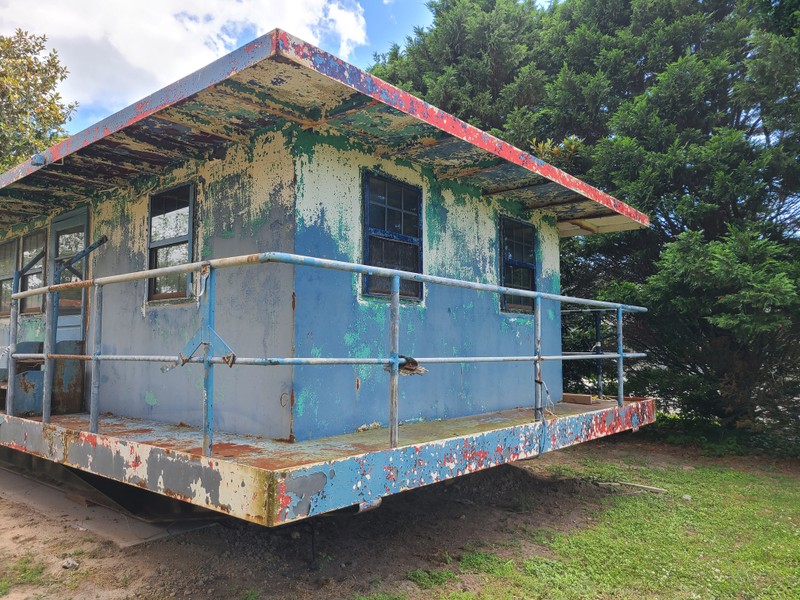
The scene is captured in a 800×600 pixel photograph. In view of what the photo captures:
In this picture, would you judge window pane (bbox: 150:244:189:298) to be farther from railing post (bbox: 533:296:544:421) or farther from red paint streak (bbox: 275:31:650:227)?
railing post (bbox: 533:296:544:421)

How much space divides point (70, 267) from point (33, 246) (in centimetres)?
143

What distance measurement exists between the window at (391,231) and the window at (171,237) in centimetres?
162

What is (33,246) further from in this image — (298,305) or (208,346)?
(208,346)

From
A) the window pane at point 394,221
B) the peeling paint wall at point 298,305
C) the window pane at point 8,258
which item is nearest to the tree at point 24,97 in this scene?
the window pane at point 8,258

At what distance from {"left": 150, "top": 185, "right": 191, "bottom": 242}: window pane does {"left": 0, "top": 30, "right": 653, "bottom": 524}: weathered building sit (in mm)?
19

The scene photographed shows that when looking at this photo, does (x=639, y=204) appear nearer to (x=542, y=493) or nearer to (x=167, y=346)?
(x=542, y=493)

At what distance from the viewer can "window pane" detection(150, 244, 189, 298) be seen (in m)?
5.50

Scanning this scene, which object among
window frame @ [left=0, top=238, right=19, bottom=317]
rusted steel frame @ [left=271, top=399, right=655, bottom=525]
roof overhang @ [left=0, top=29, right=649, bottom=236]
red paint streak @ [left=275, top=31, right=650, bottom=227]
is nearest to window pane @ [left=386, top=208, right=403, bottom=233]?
roof overhang @ [left=0, top=29, right=649, bottom=236]

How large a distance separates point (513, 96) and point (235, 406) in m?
9.26

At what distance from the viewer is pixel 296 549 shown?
4.63 meters

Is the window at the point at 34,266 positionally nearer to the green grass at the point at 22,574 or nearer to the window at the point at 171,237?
the window at the point at 171,237

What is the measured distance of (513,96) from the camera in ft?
38.8

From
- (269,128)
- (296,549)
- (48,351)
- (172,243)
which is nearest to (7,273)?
(172,243)

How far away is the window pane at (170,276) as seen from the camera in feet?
18.0
